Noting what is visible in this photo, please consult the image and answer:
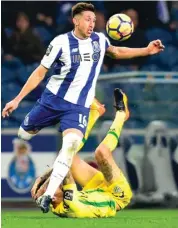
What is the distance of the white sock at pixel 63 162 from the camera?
7867 millimetres

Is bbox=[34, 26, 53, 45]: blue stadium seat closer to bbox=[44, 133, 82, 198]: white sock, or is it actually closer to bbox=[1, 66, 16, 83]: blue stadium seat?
bbox=[1, 66, 16, 83]: blue stadium seat

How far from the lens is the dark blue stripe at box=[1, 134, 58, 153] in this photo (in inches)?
464

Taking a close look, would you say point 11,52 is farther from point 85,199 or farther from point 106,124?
point 85,199

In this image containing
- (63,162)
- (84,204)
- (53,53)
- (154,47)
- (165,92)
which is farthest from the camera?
(165,92)

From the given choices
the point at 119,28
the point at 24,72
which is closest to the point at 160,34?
the point at 24,72

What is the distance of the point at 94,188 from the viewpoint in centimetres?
848

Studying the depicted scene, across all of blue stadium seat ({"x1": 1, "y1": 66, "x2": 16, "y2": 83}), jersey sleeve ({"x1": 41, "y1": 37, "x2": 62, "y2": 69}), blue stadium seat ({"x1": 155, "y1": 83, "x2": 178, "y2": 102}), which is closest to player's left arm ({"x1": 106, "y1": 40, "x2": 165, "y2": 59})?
jersey sleeve ({"x1": 41, "y1": 37, "x2": 62, "y2": 69})

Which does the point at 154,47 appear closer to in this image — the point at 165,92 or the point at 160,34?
the point at 165,92

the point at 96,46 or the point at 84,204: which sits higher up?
the point at 96,46

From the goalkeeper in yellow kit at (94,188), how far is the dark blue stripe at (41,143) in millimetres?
3096

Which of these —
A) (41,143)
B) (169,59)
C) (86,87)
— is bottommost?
(41,143)

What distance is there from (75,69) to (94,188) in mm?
1114

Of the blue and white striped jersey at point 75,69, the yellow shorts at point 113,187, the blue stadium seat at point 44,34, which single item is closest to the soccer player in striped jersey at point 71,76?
the blue and white striped jersey at point 75,69

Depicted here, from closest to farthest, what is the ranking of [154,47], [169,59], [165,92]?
[154,47], [165,92], [169,59]
